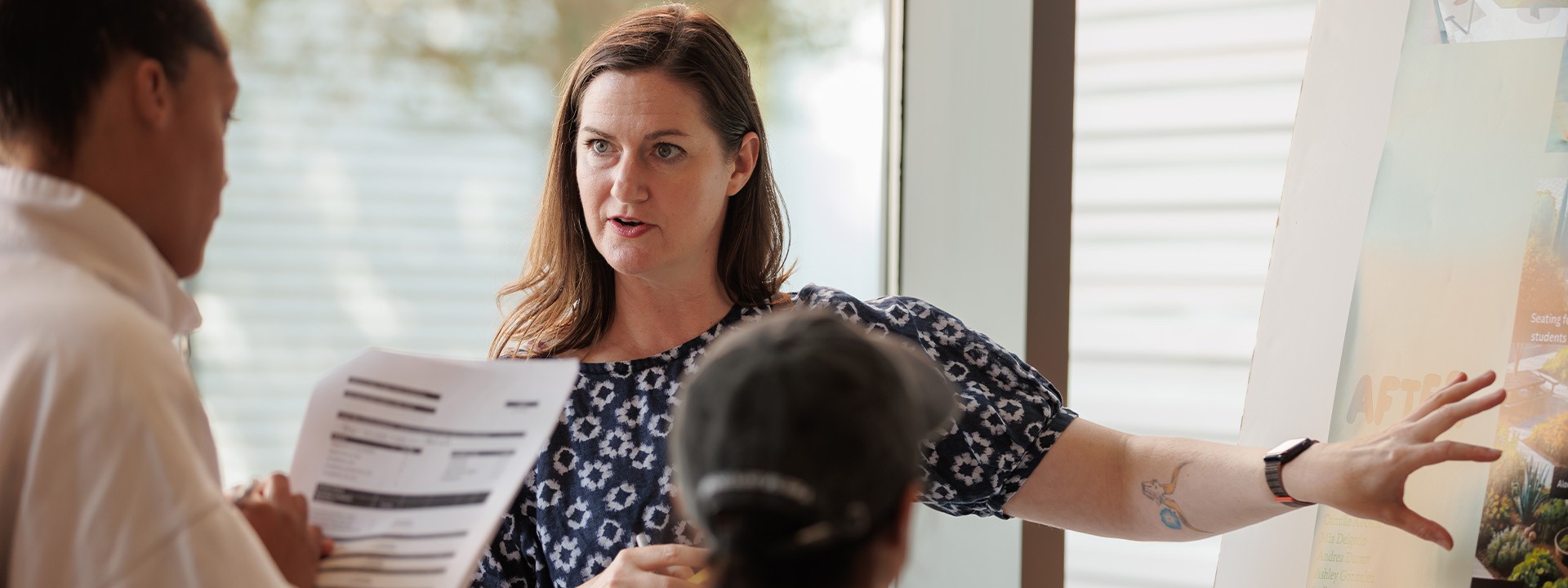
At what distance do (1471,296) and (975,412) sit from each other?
2.34 ft

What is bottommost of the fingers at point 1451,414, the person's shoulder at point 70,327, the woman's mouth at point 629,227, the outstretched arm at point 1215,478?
the outstretched arm at point 1215,478

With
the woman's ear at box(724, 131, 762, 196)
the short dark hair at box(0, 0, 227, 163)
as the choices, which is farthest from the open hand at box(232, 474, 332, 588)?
the woman's ear at box(724, 131, 762, 196)

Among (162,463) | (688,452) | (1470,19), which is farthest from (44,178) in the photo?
(1470,19)

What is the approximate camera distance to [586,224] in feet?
6.59

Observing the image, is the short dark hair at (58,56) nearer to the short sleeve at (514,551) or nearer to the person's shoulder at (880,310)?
the short sleeve at (514,551)

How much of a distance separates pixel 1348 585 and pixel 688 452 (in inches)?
54.5

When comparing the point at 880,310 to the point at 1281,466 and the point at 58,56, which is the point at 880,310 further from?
the point at 58,56

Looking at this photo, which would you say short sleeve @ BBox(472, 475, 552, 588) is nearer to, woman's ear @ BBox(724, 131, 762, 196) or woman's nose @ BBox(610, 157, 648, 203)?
woman's nose @ BBox(610, 157, 648, 203)

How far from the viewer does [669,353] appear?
191 centimetres

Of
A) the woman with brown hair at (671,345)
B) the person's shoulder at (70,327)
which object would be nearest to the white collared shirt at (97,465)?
the person's shoulder at (70,327)

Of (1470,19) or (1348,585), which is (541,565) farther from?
(1470,19)

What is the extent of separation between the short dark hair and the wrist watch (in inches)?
54.4

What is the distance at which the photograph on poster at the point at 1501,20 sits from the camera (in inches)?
61.8

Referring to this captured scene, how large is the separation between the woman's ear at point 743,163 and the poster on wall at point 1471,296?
0.99 m
